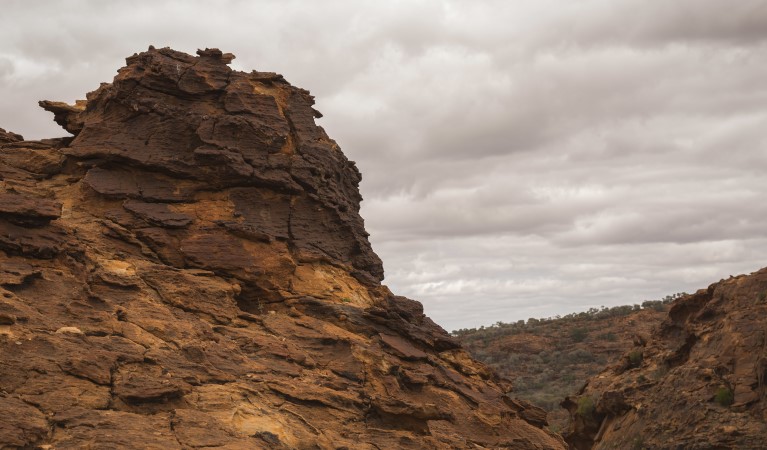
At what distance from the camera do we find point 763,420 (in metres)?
18.8

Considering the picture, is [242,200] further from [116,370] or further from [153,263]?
[116,370]

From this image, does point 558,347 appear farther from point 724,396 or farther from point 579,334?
point 724,396

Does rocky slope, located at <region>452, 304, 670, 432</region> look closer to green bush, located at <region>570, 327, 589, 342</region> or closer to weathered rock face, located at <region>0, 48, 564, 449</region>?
green bush, located at <region>570, 327, 589, 342</region>

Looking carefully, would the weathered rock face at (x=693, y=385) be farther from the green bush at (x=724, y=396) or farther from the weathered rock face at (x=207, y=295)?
the weathered rock face at (x=207, y=295)

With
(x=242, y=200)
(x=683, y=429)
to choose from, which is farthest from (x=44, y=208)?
(x=683, y=429)

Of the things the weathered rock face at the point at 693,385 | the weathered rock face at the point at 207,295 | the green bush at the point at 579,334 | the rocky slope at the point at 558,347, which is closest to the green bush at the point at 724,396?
the weathered rock face at the point at 693,385

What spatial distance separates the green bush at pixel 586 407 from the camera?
82.3 ft

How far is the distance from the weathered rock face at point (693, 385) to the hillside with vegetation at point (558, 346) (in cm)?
2185

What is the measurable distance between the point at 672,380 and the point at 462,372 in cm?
614

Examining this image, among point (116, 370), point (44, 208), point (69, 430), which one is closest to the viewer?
point (69, 430)

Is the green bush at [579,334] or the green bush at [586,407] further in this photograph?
the green bush at [579,334]

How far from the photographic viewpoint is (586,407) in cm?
2525

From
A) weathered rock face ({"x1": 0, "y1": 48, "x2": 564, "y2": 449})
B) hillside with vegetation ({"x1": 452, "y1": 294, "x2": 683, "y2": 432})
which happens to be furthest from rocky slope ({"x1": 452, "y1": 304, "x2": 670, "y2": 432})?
weathered rock face ({"x1": 0, "y1": 48, "x2": 564, "y2": 449})

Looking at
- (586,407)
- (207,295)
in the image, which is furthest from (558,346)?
(207,295)
